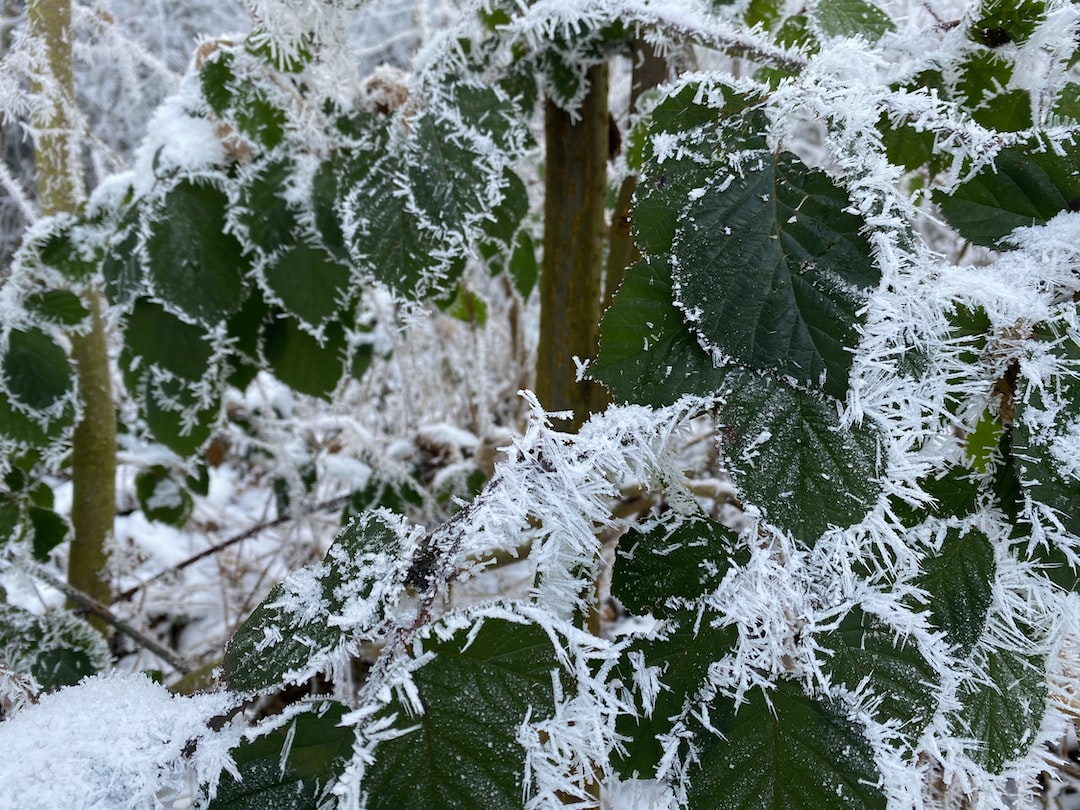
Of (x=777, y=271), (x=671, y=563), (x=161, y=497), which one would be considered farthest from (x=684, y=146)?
(x=161, y=497)

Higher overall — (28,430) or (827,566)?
(827,566)

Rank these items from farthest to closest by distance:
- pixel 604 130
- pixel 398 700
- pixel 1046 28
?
pixel 604 130 < pixel 1046 28 < pixel 398 700

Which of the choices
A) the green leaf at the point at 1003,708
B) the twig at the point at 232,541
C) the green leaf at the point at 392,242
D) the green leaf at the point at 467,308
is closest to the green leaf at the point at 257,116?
the green leaf at the point at 392,242

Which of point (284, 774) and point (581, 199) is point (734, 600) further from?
point (581, 199)

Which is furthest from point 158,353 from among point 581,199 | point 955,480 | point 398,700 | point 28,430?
point 955,480

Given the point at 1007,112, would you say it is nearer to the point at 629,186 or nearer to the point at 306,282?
the point at 629,186
